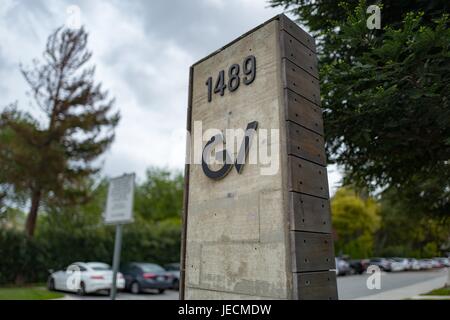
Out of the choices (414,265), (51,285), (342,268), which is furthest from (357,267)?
(51,285)

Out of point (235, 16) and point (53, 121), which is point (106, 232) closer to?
point (53, 121)

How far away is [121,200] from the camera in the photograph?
20.0ft

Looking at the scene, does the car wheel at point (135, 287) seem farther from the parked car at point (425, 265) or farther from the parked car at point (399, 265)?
the parked car at point (425, 265)

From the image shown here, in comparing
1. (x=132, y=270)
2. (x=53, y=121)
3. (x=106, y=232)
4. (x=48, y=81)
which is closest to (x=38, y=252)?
(x=106, y=232)

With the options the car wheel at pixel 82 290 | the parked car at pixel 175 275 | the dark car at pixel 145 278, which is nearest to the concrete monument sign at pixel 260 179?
the car wheel at pixel 82 290

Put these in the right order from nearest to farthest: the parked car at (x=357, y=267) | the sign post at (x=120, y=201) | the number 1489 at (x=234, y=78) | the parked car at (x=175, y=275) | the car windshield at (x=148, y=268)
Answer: the number 1489 at (x=234, y=78) < the sign post at (x=120, y=201) < the car windshield at (x=148, y=268) < the parked car at (x=175, y=275) < the parked car at (x=357, y=267)

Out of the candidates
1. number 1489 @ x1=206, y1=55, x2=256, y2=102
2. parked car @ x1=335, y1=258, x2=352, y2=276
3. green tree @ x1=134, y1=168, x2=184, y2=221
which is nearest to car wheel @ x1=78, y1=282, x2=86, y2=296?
number 1489 @ x1=206, y1=55, x2=256, y2=102

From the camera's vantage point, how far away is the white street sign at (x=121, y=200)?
233 inches

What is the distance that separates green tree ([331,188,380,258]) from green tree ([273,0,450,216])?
24.5 meters

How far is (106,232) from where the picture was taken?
61.7ft

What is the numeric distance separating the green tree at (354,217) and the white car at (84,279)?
21.5m

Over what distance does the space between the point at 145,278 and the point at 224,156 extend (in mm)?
12885

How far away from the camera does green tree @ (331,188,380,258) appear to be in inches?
1208

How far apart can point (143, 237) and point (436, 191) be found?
50.6 feet
